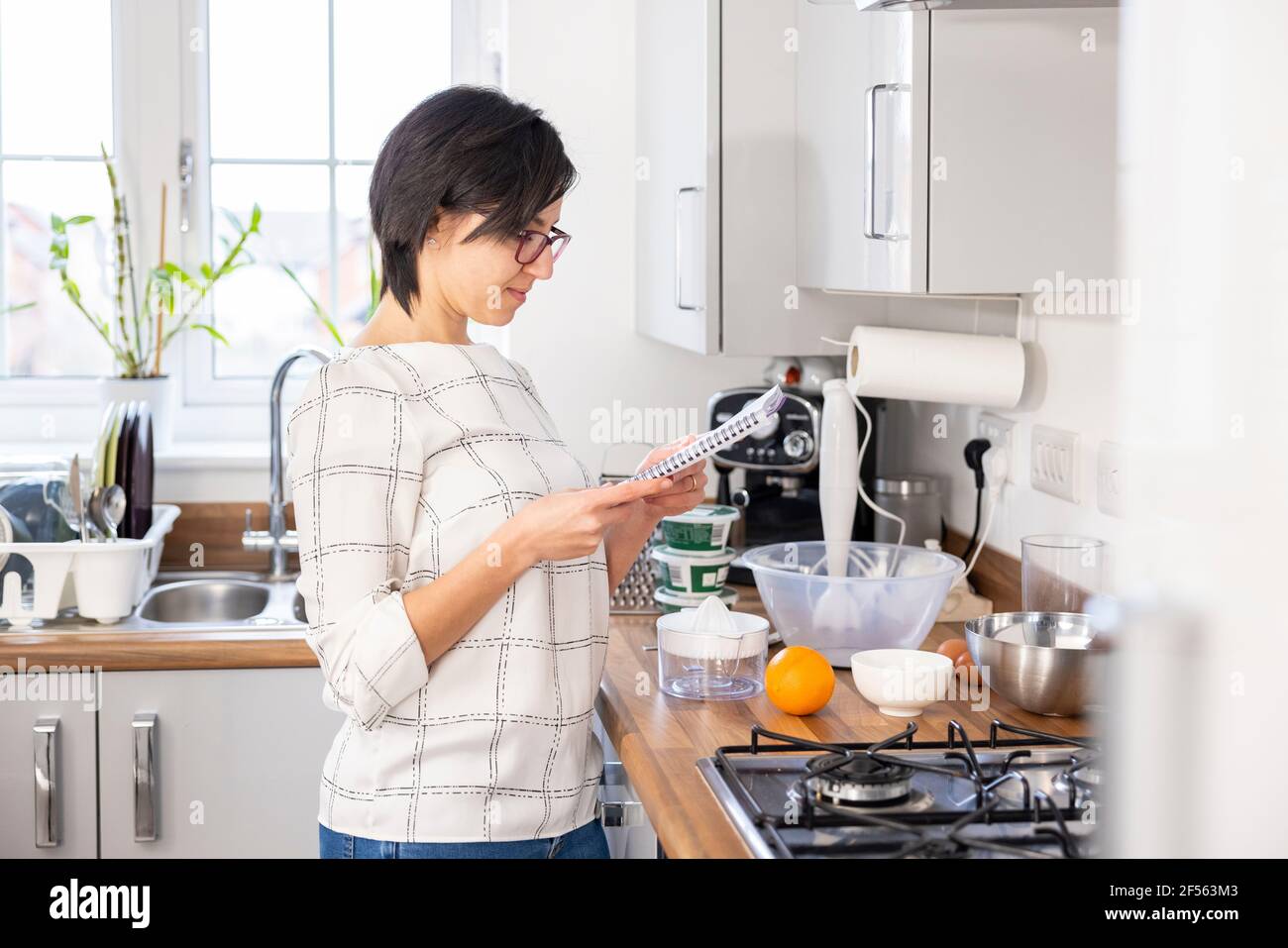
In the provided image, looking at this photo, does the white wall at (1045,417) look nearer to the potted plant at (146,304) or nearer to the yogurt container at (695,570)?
the yogurt container at (695,570)

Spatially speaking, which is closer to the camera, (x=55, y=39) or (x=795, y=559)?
(x=795, y=559)

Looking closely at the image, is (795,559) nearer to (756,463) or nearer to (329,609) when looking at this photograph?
(756,463)

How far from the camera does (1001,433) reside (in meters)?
2.05

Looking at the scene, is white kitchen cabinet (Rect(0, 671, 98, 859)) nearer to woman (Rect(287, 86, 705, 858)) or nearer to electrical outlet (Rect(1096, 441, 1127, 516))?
woman (Rect(287, 86, 705, 858))

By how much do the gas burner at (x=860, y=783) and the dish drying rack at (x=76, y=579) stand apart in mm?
1343

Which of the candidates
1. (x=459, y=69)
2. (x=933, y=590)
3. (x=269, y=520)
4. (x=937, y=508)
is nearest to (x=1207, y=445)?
(x=933, y=590)

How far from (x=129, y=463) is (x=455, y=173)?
46.7 inches

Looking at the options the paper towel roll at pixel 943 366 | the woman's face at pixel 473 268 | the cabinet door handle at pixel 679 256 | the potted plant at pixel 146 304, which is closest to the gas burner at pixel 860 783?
the woman's face at pixel 473 268

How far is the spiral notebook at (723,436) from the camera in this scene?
1.27 metres

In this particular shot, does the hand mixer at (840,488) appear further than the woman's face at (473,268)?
Yes

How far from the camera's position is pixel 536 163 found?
1.41 meters

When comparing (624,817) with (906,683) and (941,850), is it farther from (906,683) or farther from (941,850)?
(941,850)

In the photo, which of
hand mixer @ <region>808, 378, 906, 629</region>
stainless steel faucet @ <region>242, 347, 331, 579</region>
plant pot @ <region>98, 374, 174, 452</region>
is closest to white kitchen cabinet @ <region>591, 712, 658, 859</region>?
hand mixer @ <region>808, 378, 906, 629</region>
